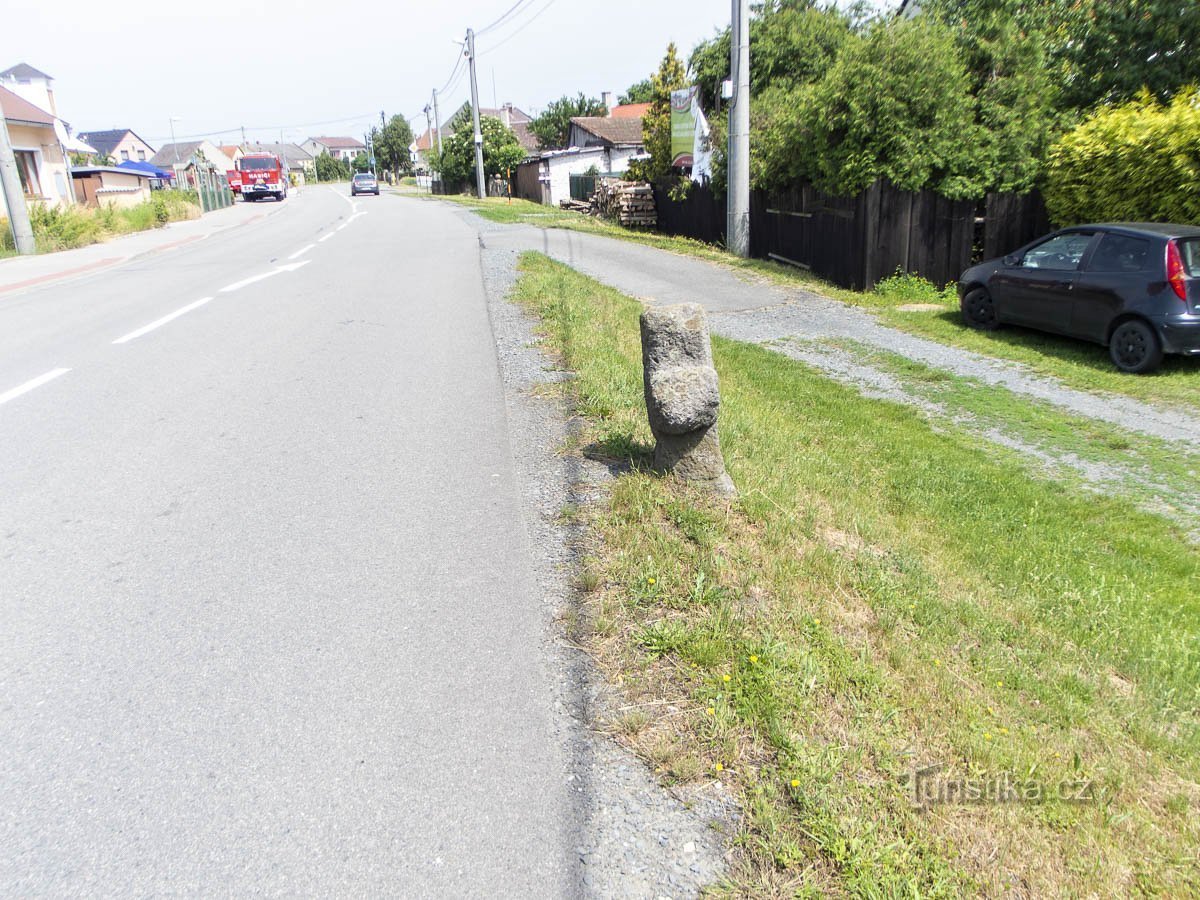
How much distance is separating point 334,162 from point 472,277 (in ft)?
450

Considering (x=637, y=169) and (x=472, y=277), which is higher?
(x=637, y=169)

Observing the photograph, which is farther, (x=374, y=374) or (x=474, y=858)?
(x=374, y=374)

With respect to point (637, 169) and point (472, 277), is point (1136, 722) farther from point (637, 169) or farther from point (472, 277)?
point (637, 169)

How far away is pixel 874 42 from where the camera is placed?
1365 cm

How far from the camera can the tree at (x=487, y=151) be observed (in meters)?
55.2

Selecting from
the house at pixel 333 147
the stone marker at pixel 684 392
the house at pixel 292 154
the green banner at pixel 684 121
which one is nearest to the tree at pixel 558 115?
the green banner at pixel 684 121

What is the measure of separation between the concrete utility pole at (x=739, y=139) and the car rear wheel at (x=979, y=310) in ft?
26.7

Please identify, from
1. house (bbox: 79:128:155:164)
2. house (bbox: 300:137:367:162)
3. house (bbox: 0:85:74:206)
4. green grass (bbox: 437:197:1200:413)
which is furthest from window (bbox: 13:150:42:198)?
house (bbox: 300:137:367:162)

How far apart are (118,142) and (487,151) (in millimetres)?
62152

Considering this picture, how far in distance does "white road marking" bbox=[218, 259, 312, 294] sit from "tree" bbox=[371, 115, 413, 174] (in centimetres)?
10689

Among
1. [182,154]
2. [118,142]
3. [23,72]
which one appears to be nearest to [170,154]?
[182,154]

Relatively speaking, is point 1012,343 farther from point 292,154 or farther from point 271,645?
point 292,154

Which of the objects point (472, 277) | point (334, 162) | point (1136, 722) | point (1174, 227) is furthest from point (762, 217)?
point (334, 162)

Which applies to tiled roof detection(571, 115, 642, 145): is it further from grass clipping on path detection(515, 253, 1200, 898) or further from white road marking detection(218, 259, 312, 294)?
grass clipping on path detection(515, 253, 1200, 898)
